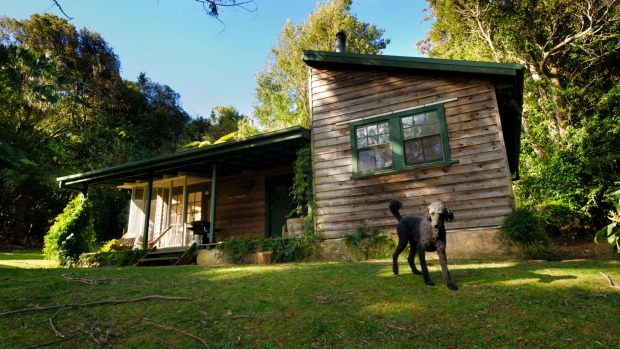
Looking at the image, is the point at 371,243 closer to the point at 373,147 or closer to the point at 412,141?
the point at 373,147

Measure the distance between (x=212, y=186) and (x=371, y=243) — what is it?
5.04m

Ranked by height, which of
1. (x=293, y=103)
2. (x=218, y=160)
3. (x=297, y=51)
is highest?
(x=297, y=51)

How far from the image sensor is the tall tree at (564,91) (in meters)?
12.1

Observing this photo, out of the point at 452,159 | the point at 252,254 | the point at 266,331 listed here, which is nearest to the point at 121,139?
the point at 252,254

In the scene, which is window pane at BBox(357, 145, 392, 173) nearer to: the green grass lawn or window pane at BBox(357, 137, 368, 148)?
window pane at BBox(357, 137, 368, 148)

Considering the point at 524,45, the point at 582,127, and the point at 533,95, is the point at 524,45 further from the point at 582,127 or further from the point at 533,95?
the point at 582,127

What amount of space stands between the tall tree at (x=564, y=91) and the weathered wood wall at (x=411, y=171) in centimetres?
690

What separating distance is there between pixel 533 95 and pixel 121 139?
86.7 feet

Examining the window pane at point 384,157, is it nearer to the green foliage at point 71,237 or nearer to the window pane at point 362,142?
the window pane at point 362,142

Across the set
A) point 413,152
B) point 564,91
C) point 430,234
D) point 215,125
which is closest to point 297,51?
point 215,125

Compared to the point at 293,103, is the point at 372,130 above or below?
below

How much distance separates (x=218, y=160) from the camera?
1090cm

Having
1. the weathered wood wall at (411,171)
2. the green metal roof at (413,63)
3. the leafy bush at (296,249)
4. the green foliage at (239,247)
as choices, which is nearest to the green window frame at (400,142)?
the weathered wood wall at (411,171)

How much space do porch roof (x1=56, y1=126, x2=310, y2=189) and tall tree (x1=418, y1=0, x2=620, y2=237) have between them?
30.9ft
